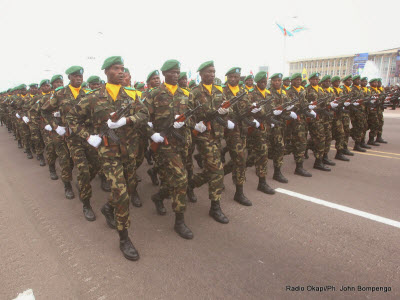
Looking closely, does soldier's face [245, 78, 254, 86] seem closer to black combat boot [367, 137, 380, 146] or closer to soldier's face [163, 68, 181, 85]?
black combat boot [367, 137, 380, 146]

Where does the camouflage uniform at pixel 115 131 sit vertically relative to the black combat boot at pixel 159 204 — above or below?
above

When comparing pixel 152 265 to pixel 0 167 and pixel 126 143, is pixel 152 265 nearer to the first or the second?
pixel 126 143

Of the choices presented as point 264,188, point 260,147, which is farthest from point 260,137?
point 264,188

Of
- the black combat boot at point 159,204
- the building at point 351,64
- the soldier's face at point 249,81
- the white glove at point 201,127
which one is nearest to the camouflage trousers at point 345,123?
the soldier's face at point 249,81

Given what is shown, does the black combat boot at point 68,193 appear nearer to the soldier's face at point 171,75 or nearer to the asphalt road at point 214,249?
the asphalt road at point 214,249

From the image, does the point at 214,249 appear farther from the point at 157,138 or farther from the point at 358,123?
the point at 358,123

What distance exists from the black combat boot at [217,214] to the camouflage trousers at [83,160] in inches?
71.4

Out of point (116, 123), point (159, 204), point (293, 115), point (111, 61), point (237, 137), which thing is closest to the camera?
point (116, 123)

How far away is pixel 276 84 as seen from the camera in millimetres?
5074

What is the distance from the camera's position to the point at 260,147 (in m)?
4.64

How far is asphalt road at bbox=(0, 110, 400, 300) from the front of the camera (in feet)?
8.09

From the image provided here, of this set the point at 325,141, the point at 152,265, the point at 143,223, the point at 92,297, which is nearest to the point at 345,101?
the point at 325,141

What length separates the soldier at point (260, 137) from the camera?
15.1 ft

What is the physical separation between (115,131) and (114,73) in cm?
68
